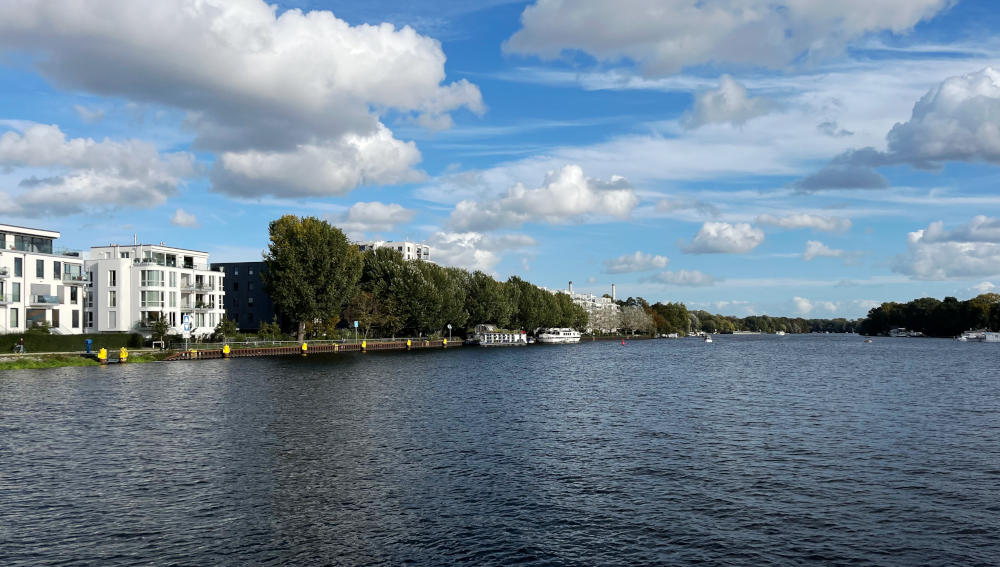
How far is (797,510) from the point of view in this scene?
86.6ft

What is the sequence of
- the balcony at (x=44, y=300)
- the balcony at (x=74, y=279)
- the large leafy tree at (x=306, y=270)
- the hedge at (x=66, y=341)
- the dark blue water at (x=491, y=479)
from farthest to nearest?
1. the large leafy tree at (x=306, y=270)
2. the balcony at (x=74, y=279)
3. the balcony at (x=44, y=300)
4. the hedge at (x=66, y=341)
5. the dark blue water at (x=491, y=479)

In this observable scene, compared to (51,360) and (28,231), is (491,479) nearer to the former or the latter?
(51,360)

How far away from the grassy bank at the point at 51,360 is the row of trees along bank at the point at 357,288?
33.6 metres

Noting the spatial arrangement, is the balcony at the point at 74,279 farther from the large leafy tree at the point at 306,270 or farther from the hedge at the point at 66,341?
the large leafy tree at the point at 306,270

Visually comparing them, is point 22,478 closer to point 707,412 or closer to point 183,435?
point 183,435

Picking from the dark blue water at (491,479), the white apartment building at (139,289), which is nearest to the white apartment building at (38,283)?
the white apartment building at (139,289)

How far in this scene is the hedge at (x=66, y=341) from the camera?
307 ft

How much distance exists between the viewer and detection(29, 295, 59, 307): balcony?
10625cm

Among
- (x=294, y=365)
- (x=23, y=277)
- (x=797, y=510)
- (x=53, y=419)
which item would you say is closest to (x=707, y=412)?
(x=797, y=510)

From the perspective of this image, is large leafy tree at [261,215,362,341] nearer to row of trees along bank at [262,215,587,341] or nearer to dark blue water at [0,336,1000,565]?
row of trees along bank at [262,215,587,341]

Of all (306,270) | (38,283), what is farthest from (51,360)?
(306,270)

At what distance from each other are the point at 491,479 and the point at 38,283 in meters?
106

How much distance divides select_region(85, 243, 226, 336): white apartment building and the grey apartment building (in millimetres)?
48453

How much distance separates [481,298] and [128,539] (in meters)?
175
